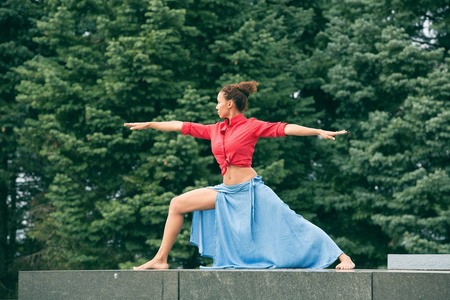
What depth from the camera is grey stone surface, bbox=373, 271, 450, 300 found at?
480 centimetres

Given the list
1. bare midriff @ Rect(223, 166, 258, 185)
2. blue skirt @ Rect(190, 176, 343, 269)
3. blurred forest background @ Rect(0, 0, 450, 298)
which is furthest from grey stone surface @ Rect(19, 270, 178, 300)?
blurred forest background @ Rect(0, 0, 450, 298)

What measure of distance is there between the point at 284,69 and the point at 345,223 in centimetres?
424

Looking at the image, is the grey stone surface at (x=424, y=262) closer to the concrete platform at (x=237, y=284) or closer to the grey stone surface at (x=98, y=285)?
the concrete platform at (x=237, y=284)

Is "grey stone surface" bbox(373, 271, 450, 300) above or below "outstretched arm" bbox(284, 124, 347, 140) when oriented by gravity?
below

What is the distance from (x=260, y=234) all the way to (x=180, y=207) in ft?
2.73

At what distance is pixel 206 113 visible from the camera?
45.0ft

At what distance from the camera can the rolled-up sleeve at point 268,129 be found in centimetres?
594

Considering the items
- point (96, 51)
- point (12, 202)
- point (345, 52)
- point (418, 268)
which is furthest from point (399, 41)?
point (12, 202)

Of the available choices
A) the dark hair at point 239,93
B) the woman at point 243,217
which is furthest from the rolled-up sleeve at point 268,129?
the dark hair at point 239,93

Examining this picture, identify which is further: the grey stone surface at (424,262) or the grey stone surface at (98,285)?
the grey stone surface at (424,262)

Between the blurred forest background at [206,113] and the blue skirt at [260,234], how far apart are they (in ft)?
21.3

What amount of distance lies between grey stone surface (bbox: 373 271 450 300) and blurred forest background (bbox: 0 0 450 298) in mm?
7947

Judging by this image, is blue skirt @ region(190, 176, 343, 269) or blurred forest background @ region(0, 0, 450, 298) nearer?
blue skirt @ region(190, 176, 343, 269)

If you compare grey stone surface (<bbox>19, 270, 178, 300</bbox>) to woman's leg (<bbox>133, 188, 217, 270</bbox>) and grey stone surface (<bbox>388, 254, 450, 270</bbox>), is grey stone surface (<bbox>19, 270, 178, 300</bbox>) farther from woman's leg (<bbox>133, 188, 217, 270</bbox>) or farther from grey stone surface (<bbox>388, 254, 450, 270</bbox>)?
grey stone surface (<bbox>388, 254, 450, 270</bbox>)
